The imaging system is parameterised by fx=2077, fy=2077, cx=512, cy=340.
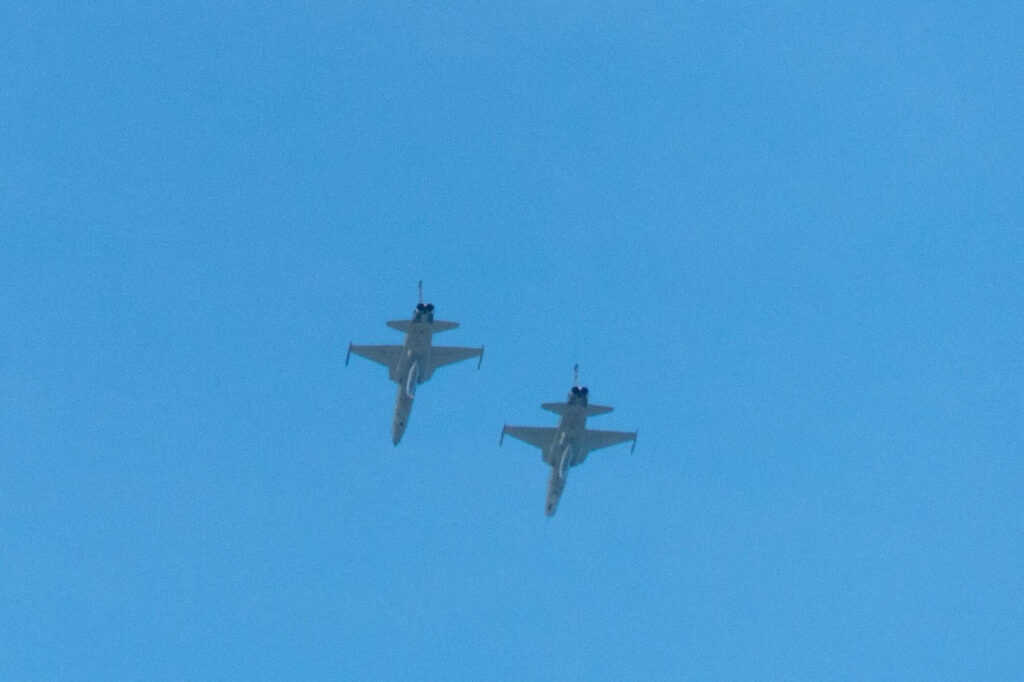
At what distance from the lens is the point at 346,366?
11888 cm

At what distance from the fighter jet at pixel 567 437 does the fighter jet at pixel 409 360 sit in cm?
544

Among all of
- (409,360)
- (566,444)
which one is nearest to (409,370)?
(409,360)

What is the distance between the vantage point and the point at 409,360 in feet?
391

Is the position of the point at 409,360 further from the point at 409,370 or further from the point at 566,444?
the point at 566,444

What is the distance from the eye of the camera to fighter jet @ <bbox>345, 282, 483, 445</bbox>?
118m

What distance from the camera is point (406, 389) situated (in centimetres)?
11969

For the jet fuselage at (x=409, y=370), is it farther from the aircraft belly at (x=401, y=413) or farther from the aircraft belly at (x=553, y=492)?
the aircraft belly at (x=553, y=492)

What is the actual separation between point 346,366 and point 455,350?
6.55 metres

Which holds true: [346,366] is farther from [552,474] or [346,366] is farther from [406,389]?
[552,474]

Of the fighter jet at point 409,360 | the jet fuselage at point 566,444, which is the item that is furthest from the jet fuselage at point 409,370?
the jet fuselage at point 566,444

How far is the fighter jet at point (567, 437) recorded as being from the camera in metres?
115

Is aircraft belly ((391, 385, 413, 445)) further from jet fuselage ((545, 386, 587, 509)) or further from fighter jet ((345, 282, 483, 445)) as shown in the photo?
jet fuselage ((545, 386, 587, 509))

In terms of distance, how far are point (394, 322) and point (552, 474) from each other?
13401mm

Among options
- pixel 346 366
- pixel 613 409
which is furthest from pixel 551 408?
pixel 346 366
